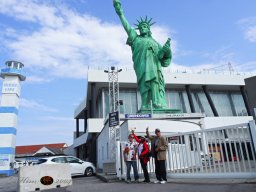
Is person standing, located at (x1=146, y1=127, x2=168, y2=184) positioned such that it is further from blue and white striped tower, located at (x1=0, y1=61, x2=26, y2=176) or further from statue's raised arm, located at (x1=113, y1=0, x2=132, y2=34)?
blue and white striped tower, located at (x1=0, y1=61, x2=26, y2=176)

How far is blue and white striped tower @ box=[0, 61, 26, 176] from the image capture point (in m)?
26.6

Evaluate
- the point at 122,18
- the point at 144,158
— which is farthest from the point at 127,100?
the point at 144,158

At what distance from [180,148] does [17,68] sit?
87.0 feet

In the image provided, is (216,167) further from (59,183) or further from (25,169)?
(25,169)

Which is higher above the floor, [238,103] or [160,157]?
[238,103]

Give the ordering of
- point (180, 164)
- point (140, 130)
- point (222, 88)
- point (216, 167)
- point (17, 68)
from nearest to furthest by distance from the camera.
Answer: point (216, 167)
point (180, 164)
point (140, 130)
point (17, 68)
point (222, 88)

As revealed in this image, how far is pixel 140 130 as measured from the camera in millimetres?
18297

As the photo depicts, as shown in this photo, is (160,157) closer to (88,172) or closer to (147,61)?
(88,172)

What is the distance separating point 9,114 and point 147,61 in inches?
598

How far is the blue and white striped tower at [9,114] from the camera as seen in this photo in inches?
1049

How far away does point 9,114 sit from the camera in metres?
27.9

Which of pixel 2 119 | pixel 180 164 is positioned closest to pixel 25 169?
pixel 180 164

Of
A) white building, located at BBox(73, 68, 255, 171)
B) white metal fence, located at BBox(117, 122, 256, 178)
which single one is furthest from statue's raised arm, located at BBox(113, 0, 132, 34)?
white metal fence, located at BBox(117, 122, 256, 178)

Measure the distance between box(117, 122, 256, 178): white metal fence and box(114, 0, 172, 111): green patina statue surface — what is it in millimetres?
16522
